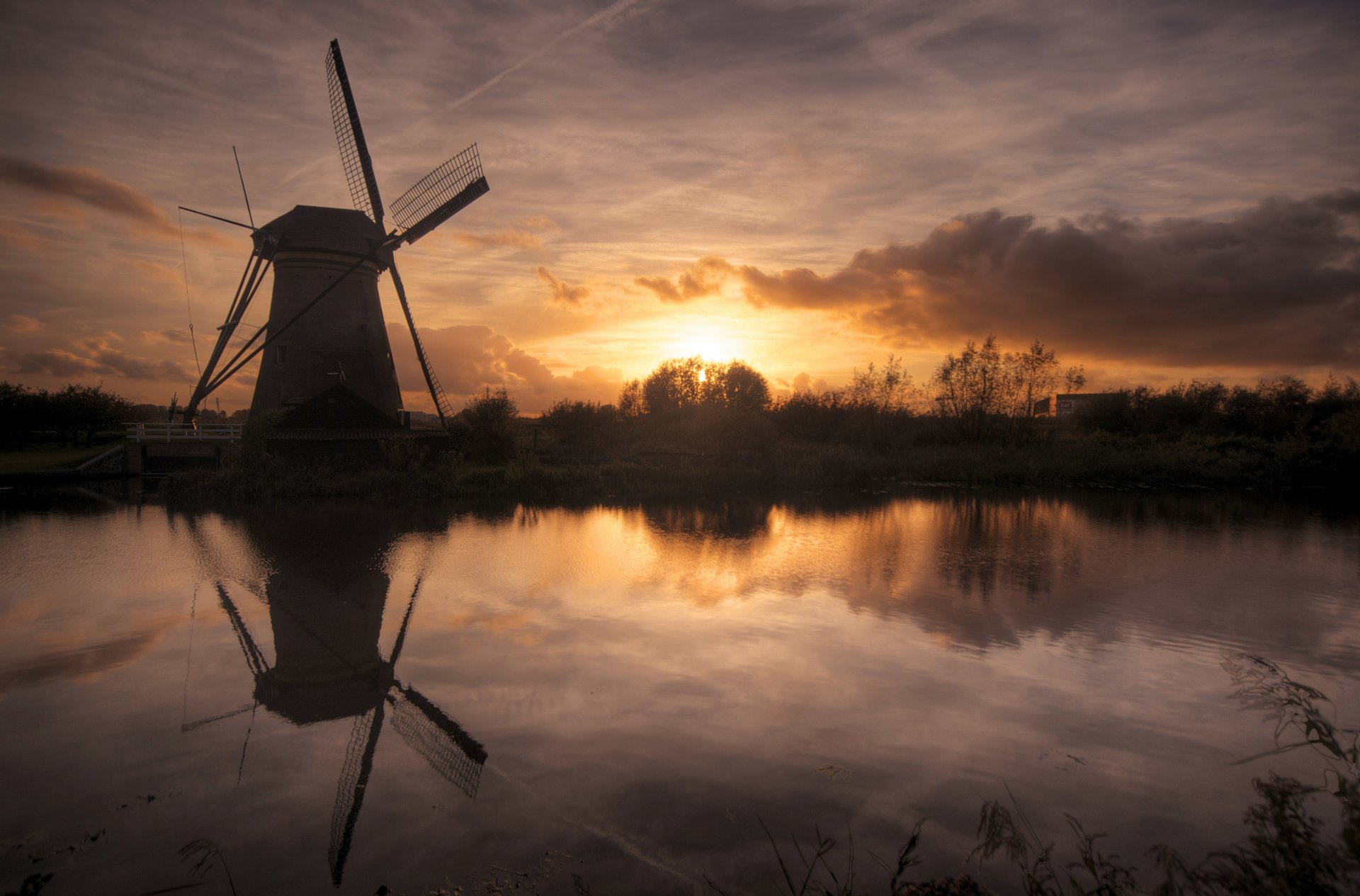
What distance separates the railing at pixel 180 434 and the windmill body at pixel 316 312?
3402mm

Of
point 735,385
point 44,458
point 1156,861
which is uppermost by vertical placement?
point 735,385

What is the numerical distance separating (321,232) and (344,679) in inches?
784

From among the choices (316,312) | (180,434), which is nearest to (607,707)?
(316,312)

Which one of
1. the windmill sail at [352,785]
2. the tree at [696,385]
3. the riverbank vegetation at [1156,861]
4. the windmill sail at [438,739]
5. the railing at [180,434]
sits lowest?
the windmill sail at [352,785]

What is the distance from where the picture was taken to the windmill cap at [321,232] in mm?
21453

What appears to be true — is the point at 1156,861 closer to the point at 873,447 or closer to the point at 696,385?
the point at 873,447

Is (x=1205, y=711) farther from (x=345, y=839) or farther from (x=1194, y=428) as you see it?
(x=1194, y=428)

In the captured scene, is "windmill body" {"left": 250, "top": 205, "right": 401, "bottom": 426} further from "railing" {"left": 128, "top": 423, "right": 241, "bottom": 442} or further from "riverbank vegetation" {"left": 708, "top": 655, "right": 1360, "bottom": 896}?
"riverbank vegetation" {"left": 708, "top": 655, "right": 1360, "bottom": 896}

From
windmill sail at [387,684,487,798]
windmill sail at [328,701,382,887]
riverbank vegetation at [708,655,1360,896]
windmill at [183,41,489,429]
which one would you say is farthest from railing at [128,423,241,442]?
riverbank vegetation at [708,655,1360,896]

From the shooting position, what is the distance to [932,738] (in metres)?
4.91

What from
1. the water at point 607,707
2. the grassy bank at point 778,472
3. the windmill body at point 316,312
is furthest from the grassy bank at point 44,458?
the water at point 607,707

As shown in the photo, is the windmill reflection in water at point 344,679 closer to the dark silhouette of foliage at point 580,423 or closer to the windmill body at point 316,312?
the windmill body at point 316,312

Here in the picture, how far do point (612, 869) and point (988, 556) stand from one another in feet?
33.2

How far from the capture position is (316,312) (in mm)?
21766
